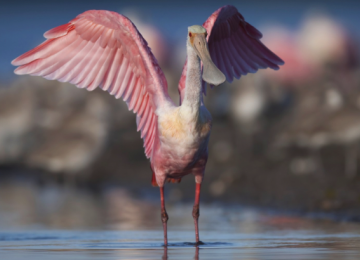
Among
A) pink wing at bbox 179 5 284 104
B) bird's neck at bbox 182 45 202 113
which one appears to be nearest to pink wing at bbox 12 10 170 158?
bird's neck at bbox 182 45 202 113

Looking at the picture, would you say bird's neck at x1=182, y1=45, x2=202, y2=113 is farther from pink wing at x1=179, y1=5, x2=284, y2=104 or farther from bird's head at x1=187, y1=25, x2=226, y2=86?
pink wing at x1=179, y1=5, x2=284, y2=104

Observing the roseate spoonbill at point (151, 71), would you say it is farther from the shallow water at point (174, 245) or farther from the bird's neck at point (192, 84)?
the shallow water at point (174, 245)

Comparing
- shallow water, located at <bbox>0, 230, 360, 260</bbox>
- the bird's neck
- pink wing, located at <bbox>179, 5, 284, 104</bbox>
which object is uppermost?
pink wing, located at <bbox>179, 5, 284, 104</bbox>

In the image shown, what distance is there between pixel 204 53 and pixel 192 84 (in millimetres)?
365

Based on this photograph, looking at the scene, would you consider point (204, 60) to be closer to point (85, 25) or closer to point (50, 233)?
point (85, 25)

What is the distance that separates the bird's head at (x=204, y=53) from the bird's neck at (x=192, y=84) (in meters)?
0.06

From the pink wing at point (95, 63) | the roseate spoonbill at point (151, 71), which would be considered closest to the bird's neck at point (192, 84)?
the roseate spoonbill at point (151, 71)

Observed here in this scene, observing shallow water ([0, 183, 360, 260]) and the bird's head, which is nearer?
shallow water ([0, 183, 360, 260])

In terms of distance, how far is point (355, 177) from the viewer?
44.0ft

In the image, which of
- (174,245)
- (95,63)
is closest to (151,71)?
(95,63)

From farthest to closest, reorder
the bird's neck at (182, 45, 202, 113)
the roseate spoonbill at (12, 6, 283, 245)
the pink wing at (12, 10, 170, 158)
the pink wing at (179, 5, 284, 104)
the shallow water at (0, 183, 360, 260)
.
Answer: the pink wing at (179, 5, 284, 104) < the pink wing at (12, 10, 170, 158) < the roseate spoonbill at (12, 6, 283, 245) < the bird's neck at (182, 45, 202, 113) < the shallow water at (0, 183, 360, 260)

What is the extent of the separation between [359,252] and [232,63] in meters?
3.69

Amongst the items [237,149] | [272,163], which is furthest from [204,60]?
[237,149]

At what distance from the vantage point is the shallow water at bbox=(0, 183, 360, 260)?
686cm
